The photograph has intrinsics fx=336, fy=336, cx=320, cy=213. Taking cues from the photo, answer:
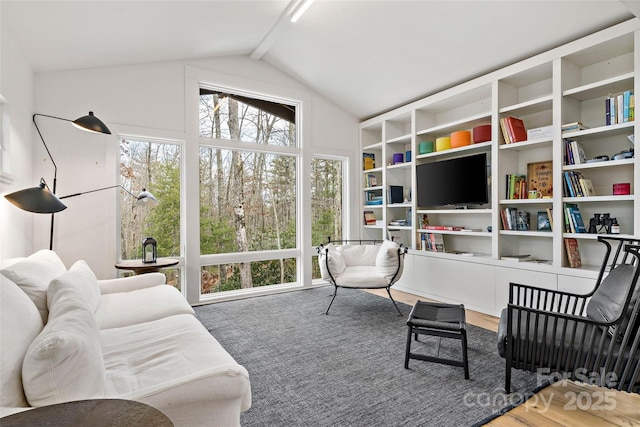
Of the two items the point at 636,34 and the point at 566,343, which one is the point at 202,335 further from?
the point at 636,34

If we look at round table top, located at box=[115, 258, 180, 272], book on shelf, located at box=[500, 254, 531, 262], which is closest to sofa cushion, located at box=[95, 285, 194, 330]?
round table top, located at box=[115, 258, 180, 272]

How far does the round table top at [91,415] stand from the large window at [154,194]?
3192mm

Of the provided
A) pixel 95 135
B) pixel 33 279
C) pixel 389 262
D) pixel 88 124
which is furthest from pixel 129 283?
pixel 389 262

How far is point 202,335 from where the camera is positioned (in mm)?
1794

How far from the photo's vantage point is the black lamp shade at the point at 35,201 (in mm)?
1809

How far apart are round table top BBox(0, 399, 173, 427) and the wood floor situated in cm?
169

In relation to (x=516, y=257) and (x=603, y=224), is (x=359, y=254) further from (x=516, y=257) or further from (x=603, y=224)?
(x=603, y=224)

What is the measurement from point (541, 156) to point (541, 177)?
0.22 metres

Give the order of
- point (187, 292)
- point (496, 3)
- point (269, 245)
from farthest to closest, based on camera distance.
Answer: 1. point (269, 245)
2. point (187, 292)
3. point (496, 3)

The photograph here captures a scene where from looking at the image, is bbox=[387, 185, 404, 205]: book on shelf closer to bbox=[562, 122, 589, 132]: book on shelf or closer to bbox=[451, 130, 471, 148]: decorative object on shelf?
bbox=[451, 130, 471, 148]: decorative object on shelf

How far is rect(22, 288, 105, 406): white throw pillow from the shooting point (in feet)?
3.26

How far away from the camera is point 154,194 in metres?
3.92

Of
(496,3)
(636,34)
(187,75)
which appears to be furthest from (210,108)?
(636,34)

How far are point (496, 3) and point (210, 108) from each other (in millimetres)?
3293
